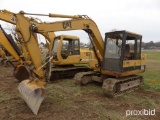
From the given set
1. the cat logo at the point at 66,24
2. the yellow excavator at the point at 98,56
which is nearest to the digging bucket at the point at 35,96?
the yellow excavator at the point at 98,56

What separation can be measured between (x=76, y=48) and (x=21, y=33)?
4.85 meters

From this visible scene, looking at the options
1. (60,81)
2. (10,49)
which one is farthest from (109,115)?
(10,49)

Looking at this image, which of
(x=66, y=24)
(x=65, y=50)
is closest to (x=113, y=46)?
(x=66, y=24)

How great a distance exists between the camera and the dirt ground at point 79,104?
5.56 metres

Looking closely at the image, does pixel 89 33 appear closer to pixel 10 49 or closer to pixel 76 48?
pixel 76 48

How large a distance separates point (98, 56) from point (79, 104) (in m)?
2.64

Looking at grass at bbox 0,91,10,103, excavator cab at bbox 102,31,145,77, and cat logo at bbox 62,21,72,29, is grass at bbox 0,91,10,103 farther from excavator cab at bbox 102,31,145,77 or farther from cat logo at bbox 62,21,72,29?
excavator cab at bbox 102,31,145,77

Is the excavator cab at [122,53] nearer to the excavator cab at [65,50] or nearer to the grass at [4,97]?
the excavator cab at [65,50]

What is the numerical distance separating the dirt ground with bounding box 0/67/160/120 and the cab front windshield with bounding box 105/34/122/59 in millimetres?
1481

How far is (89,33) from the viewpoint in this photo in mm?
8258

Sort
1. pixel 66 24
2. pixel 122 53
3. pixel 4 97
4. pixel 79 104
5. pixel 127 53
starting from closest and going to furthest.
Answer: pixel 79 104
pixel 4 97
pixel 66 24
pixel 122 53
pixel 127 53

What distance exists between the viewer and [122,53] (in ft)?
25.2

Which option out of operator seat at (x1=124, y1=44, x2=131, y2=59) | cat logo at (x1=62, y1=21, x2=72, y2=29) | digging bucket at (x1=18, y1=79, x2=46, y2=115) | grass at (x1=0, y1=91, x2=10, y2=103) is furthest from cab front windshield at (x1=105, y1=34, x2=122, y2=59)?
grass at (x1=0, y1=91, x2=10, y2=103)

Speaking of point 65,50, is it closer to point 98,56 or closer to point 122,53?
point 98,56
